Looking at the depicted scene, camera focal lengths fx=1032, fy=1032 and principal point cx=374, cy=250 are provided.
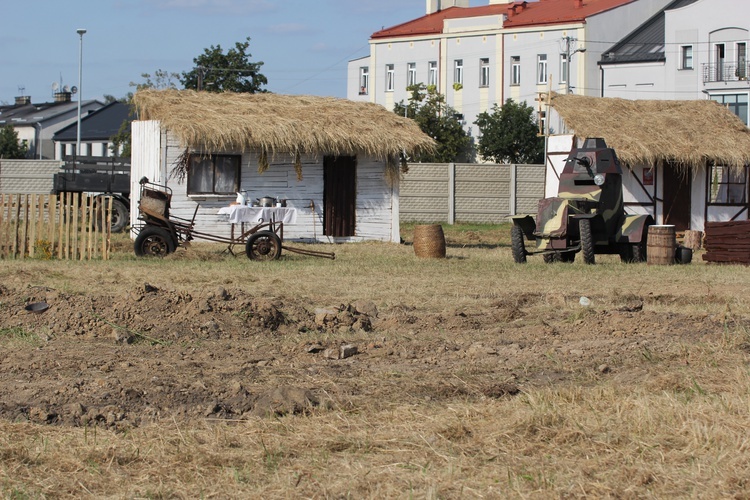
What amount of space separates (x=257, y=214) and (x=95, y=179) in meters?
8.63

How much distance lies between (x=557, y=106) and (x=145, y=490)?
22.2 meters

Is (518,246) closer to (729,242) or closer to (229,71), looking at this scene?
(729,242)

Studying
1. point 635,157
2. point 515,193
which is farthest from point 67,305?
point 515,193

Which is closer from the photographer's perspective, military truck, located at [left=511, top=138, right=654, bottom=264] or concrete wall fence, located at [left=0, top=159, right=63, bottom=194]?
military truck, located at [left=511, top=138, right=654, bottom=264]

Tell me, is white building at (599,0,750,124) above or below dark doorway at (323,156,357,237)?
above

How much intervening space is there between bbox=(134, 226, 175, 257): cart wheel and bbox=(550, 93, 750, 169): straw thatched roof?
11.3 meters

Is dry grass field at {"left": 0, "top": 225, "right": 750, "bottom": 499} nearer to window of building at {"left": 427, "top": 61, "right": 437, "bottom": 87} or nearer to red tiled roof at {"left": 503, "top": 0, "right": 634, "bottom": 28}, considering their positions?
red tiled roof at {"left": 503, "top": 0, "right": 634, "bottom": 28}

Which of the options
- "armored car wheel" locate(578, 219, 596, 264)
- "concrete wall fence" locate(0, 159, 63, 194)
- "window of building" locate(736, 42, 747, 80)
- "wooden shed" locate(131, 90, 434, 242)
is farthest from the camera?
"window of building" locate(736, 42, 747, 80)

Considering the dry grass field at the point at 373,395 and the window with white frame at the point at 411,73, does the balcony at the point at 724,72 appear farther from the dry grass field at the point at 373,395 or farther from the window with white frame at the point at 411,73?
the dry grass field at the point at 373,395

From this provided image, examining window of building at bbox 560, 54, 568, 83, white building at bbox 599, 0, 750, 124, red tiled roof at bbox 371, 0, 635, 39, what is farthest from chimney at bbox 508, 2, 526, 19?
white building at bbox 599, 0, 750, 124

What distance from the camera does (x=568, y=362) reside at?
8055 mm

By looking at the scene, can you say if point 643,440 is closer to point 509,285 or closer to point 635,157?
point 509,285

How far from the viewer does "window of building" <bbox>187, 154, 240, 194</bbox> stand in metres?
22.4

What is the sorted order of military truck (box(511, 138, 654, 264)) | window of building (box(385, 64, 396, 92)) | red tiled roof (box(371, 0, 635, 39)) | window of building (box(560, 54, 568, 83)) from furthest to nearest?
window of building (box(385, 64, 396, 92))
red tiled roof (box(371, 0, 635, 39))
window of building (box(560, 54, 568, 83))
military truck (box(511, 138, 654, 264))
